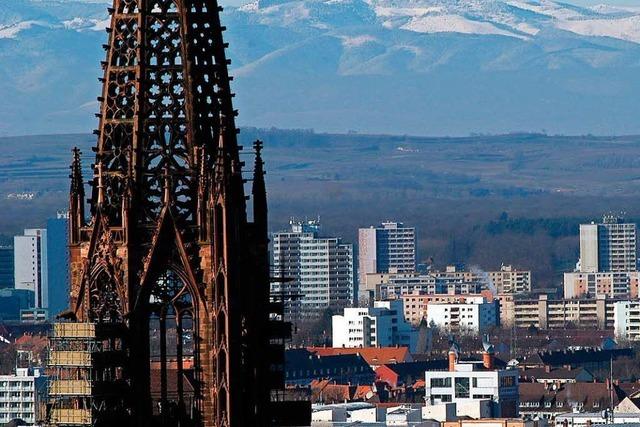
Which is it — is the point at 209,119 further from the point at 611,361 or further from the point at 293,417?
the point at 611,361

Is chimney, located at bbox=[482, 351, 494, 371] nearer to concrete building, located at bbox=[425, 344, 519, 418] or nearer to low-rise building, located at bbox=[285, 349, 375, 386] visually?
concrete building, located at bbox=[425, 344, 519, 418]

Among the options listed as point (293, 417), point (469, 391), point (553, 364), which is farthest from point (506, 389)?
point (293, 417)

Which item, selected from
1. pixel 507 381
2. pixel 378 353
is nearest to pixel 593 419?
pixel 507 381

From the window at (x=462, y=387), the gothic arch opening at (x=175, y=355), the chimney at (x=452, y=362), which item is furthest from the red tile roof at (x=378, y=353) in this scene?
the gothic arch opening at (x=175, y=355)

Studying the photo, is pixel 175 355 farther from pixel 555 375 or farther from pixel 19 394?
pixel 555 375

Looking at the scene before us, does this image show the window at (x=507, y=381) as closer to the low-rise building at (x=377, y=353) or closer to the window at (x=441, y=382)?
the window at (x=441, y=382)

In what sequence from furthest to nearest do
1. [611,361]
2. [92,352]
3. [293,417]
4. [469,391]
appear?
[611,361], [469,391], [293,417], [92,352]
